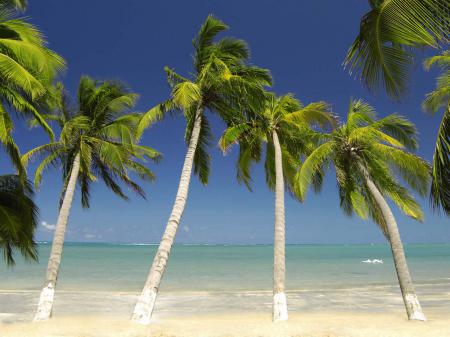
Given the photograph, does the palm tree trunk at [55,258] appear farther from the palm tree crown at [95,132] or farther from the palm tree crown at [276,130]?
the palm tree crown at [276,130]

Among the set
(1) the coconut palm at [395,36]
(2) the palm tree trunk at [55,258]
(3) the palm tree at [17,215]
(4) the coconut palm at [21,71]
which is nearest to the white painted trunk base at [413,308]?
(1) the coconut palm at [395,36]

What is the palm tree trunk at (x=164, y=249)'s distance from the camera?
31.4 ft

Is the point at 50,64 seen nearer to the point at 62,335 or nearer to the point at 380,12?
the point at 62,335

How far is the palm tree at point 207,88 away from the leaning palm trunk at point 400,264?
527 cm

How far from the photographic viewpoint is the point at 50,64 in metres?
8.79

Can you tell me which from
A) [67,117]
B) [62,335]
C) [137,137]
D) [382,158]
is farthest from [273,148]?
[62,335]

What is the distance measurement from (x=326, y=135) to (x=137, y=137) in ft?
22.2

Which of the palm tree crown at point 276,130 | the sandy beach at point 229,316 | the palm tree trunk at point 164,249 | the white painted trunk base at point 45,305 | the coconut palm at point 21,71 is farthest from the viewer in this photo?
the palm tree crown at point 276,130

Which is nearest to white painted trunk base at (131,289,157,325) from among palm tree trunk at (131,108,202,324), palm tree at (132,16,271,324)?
palm tree trunk at (131,108,202,324)

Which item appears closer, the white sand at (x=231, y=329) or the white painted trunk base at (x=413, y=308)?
the white sand at (x=231, y=329)

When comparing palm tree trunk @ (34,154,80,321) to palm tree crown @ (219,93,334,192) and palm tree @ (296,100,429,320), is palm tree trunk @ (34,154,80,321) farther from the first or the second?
palm tree @ (296,100,429,320)

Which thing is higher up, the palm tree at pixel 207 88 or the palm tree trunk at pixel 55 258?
the palm tree at pixel 207 88

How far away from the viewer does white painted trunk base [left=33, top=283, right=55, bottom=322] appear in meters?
10.3

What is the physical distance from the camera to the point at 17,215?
1177 centimetres
